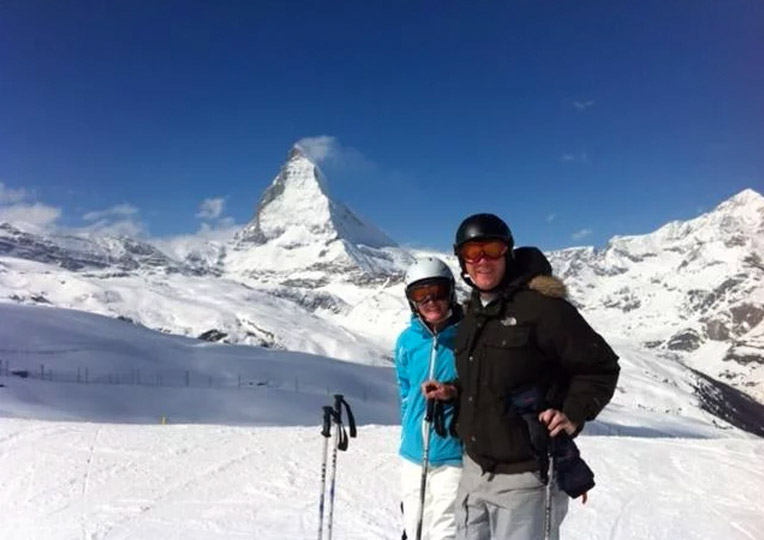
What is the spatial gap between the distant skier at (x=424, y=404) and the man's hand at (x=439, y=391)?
0.20 m

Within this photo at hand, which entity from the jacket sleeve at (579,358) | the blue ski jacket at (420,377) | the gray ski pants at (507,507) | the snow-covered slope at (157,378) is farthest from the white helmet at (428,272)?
the snow-covered slope at (157,378)

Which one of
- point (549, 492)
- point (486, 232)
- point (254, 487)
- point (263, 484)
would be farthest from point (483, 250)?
point (263, 484)

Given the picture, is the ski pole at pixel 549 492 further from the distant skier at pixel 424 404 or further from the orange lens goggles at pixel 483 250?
the orange lens goggles at pixel 483 250

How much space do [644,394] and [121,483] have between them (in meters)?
193

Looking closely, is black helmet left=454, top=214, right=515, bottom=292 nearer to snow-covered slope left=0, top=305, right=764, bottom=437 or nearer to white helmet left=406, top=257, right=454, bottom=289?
white helmet left=406, top=257, right=454, bottom=289

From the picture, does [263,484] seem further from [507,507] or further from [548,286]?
[548,286]

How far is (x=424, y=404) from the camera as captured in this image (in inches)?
197

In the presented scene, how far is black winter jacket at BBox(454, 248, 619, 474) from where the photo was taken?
363cm

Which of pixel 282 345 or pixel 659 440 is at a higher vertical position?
pixel 282 345

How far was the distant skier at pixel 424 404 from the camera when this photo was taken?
15.5 feet

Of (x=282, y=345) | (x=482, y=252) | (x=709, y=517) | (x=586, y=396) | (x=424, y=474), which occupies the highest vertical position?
(x=282, y=345)

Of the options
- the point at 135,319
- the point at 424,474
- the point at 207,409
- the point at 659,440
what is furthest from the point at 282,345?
the point at 424,474

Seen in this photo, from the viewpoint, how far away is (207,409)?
3691 cm

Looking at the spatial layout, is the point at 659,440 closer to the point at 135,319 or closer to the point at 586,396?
the point at 586,396
